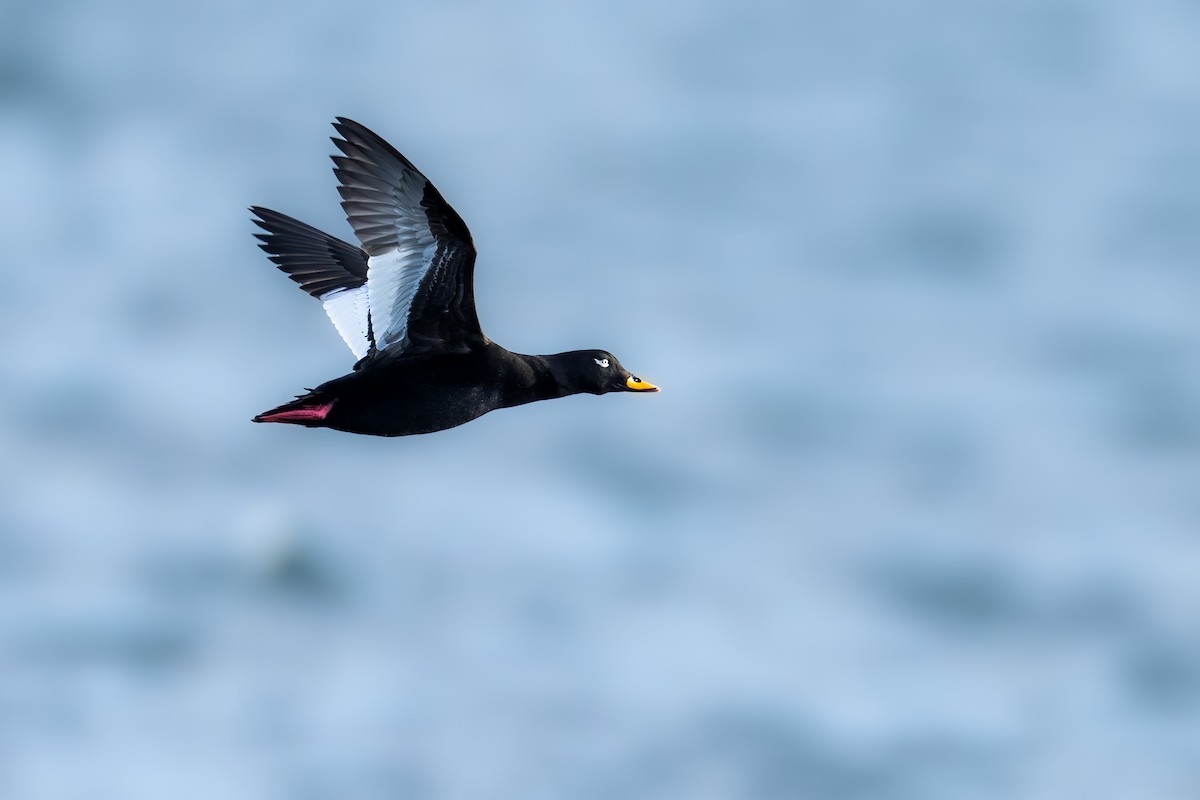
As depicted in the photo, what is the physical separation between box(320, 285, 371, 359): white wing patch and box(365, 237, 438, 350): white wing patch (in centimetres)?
139

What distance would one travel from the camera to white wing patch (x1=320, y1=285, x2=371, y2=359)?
13.8m

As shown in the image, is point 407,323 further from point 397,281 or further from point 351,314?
point 351,314

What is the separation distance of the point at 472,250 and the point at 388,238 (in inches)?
22.8

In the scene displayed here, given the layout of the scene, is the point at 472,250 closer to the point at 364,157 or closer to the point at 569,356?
the point at 364,157

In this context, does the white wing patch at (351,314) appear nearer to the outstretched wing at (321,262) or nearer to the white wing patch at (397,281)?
the outstretched wing at (321,262)

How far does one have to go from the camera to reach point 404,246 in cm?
1184

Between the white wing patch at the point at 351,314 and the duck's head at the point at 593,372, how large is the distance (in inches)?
61.6

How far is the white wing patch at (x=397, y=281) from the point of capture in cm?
1181

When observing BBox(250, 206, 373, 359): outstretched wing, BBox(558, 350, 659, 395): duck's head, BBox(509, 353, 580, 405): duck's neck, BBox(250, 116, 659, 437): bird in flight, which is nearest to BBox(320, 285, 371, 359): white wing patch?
BBox(250, 206, 373, 359): outstretched wing

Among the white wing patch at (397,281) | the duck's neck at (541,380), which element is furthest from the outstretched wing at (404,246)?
the duck's neck at (541,380)

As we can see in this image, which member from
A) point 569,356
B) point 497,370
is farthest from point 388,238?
point 569,356

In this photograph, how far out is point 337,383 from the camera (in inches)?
473

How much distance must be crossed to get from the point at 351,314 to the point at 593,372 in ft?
7.66

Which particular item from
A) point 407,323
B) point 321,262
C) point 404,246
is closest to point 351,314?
point 321,262
